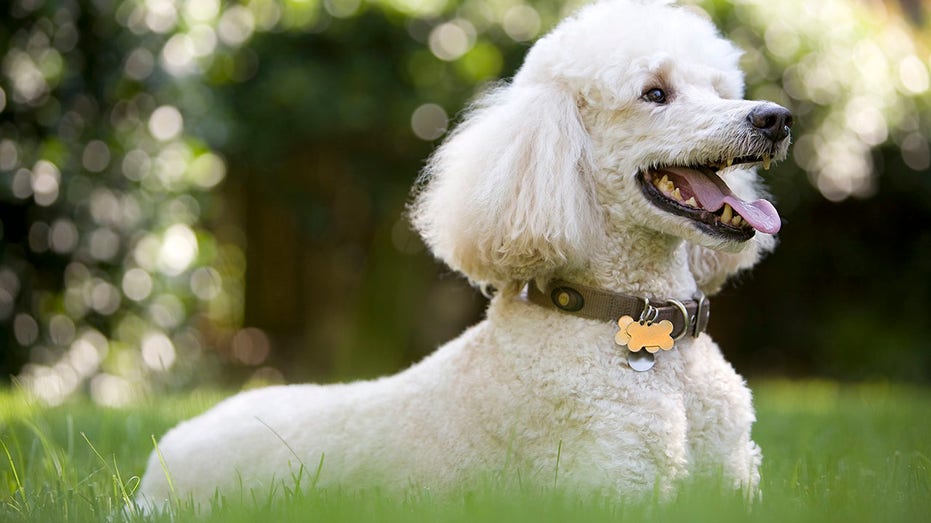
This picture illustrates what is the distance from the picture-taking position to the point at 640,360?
2545 millimetres

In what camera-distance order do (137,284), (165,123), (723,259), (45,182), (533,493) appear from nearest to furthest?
1. (533,493)
2. (723,259)
3. (45,182)
4. (165,123)
5. (137,284)

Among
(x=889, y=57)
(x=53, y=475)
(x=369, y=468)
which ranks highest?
(x=889, y=57)

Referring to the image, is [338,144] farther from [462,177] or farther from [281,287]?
[462,177]

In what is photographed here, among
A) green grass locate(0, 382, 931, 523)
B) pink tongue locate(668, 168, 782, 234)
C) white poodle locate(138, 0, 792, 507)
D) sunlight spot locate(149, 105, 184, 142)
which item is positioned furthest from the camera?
sunlight spot locate(149, 105, 184, 142)

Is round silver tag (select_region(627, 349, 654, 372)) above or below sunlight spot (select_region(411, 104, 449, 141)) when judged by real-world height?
below

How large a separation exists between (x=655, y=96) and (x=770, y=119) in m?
0.32

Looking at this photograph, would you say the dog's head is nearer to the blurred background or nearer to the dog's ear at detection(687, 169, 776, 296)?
the dog's ear at detection(687, 169, 776, 296)

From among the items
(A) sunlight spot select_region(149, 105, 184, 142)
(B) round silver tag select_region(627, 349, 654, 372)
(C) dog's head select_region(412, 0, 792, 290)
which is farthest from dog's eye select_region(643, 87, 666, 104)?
(A) sunlight spot select_region(149, 105, 184, 142)

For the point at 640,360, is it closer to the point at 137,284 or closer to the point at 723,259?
the point at 723,259

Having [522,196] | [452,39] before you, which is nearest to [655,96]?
[522,196]

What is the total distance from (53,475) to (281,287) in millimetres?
6651

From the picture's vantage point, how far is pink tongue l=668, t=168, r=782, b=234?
2.64 m

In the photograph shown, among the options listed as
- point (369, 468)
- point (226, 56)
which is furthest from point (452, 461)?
point (226, 56)

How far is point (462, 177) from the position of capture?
277 centimetres
